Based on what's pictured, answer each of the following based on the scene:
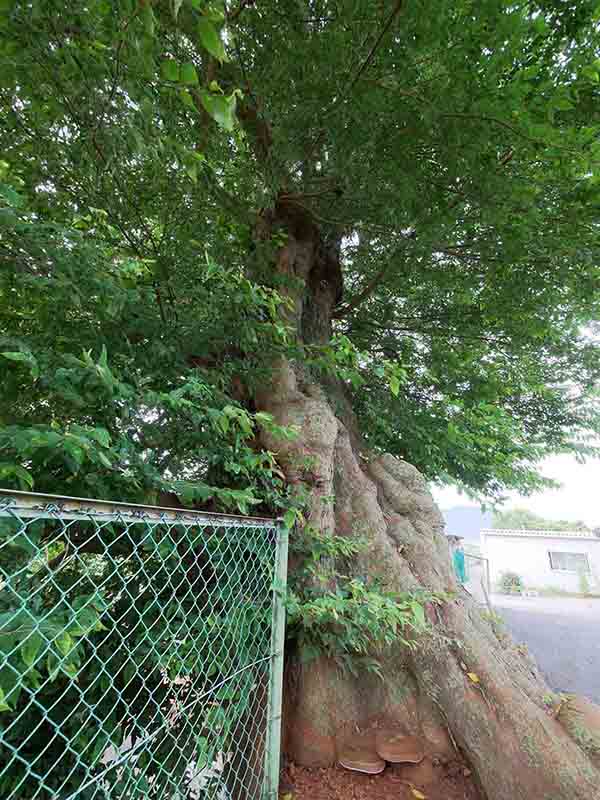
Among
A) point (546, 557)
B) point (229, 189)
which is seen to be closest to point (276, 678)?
point (229, 189)

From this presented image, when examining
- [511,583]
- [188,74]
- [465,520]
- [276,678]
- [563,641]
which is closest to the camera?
Answer: [188,74]

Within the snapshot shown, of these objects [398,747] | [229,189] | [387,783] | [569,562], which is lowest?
[569,562]

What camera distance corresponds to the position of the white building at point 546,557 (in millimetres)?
16297

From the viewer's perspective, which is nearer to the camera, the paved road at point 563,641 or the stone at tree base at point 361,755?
the stone at tree base at point 361,755

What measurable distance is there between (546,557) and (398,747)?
1942 cm

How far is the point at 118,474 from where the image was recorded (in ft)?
4.99

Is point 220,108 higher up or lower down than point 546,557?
higher up

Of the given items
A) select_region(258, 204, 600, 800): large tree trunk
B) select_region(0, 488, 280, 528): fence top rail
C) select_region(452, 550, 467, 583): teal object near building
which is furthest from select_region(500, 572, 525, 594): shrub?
select_region(0, 488, 280, 528): fence top rail

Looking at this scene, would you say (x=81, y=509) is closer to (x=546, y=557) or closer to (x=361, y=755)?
(x=361, y=755)

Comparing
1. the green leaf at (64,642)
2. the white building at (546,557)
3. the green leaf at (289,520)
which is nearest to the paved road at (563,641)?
the green leaf at (289,520)

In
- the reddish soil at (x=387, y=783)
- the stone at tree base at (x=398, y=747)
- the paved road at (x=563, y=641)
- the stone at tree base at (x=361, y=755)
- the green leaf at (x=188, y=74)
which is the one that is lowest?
the paved road at (x=563, y=641)

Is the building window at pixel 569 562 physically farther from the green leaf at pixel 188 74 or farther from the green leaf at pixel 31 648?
the green leaf at pixel 188 74

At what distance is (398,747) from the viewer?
6.00 feet

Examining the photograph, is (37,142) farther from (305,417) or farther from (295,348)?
(305,417)
